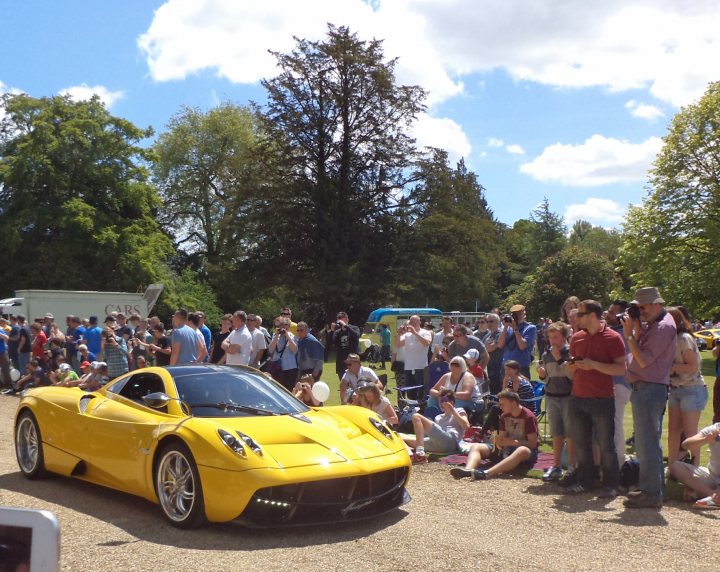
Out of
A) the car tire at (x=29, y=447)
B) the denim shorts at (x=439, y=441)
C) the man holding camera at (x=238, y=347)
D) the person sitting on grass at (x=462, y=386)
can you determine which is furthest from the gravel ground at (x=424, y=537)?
the man holding camera at (x=238, y=347)

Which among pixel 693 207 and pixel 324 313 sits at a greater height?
pixel 693 207

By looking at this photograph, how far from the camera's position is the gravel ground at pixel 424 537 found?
17.1 ft

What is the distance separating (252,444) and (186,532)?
33.4 inches

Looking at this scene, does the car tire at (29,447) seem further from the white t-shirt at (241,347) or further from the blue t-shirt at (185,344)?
the white t-shirt at (241,347)

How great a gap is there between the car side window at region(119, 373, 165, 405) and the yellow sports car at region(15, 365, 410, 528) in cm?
1

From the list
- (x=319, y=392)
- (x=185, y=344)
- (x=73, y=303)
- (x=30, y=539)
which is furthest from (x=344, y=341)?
(x=73, y=303)

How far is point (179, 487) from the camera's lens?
20.4 ft

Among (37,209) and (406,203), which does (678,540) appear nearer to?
(406,203)

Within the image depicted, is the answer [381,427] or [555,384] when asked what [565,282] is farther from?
[381,427]

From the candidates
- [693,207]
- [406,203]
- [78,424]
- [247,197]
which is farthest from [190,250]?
[78,424]

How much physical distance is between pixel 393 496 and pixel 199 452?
1.70 meters

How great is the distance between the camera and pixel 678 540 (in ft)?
19.2

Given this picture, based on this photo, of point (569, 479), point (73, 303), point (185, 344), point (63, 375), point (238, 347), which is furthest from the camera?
point (73, 303)

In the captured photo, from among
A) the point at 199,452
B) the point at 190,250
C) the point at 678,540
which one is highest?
the point at 190,250
